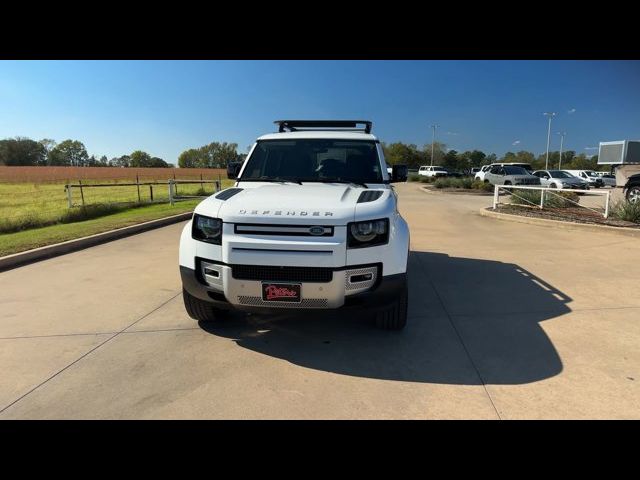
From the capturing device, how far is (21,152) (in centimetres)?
10088

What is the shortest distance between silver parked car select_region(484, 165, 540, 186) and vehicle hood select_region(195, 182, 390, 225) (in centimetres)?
2243

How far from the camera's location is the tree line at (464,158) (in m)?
85.9

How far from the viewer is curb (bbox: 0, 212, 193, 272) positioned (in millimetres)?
6816

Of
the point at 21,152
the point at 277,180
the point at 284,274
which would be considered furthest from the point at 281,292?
the point at 21,152

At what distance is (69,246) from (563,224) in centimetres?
1111

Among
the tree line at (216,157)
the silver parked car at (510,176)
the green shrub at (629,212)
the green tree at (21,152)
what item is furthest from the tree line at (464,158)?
the green tree at (21,152)

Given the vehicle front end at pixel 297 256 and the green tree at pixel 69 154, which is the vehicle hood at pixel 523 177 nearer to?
the vehicle front end at pixel 297 256

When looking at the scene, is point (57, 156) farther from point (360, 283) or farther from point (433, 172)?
point (360, 283)

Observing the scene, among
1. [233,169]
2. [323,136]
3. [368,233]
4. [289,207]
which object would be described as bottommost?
[368,233]

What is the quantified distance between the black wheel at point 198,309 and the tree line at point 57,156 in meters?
107

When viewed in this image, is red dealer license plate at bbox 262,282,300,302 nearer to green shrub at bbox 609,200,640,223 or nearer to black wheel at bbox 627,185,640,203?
green shrub at bbox 609,200,640,223
